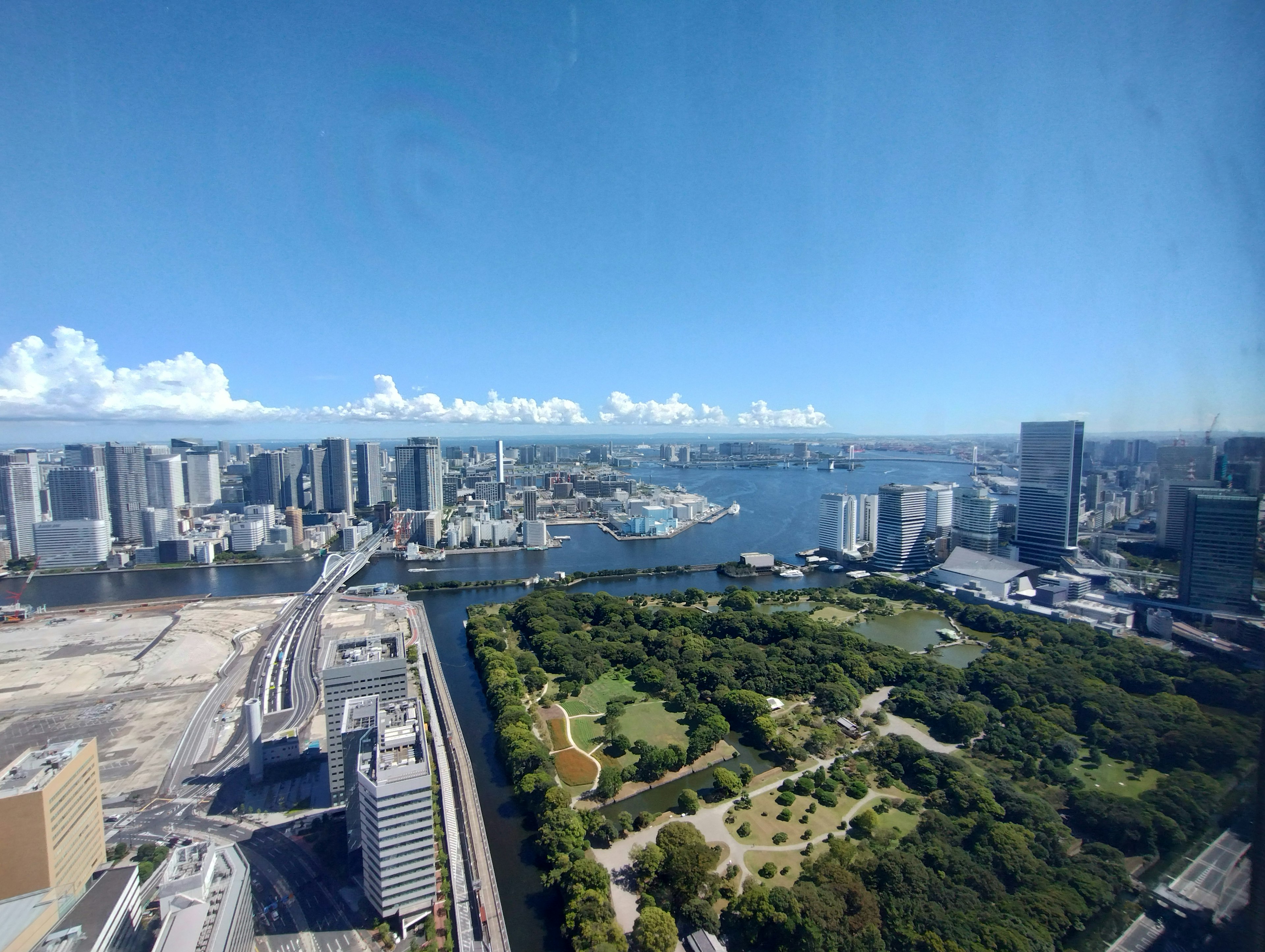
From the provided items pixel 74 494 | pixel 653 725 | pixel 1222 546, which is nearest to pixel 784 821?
pixel 653 725

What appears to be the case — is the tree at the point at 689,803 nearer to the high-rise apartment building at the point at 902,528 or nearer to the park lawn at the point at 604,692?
the park lawn at the point at 604,692

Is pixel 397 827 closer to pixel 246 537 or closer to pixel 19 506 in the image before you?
pixel 246 537

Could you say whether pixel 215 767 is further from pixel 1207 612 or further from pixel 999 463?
pixel 999 463

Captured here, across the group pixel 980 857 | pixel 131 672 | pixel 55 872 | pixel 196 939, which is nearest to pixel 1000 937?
pixel 980 857

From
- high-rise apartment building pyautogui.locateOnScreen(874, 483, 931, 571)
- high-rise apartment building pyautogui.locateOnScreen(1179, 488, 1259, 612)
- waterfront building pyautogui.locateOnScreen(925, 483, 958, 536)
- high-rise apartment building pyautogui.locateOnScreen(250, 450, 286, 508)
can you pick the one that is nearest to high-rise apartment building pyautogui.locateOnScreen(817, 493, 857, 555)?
high-rise apartment building pyautogui.locateOnScreen(874, 483, 931, 571)

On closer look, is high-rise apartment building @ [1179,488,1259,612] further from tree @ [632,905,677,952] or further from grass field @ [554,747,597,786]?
grass field @ [554,747,597,786]

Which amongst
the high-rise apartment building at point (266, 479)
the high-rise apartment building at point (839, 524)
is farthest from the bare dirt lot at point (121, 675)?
the high-rise apartment building at point (839, 524)
